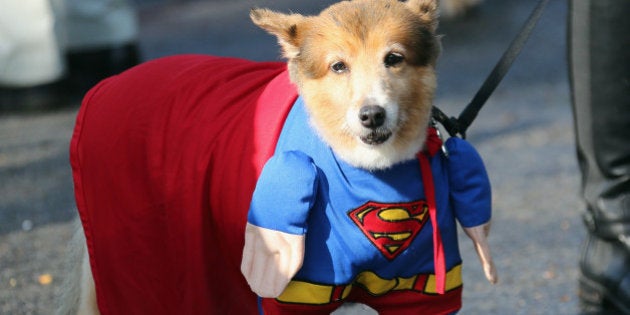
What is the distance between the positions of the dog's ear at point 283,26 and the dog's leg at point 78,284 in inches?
39.8

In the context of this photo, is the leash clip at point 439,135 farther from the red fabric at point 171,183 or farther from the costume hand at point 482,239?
the red fabric at point 171,183

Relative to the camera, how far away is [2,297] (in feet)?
14.0

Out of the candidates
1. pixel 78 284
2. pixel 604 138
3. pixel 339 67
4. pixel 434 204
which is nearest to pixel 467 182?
pixel 434 204

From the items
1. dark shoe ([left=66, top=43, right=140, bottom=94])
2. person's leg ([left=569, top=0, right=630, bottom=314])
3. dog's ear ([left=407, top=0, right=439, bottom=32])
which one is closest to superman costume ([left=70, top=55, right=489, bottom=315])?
dog's ear ([left=407, top=0, right=439, bottom=32])

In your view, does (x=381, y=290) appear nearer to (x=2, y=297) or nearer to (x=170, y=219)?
(x=170, y=219)

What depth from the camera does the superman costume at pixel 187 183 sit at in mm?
2887

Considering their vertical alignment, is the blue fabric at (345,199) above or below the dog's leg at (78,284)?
above

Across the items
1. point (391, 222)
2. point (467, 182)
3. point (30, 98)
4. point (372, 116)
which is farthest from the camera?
point (30, 98)

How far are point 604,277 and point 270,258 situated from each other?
1576 mm

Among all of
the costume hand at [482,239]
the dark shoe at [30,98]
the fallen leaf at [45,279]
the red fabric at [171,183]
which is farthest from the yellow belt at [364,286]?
the dark shoe at [30,98]

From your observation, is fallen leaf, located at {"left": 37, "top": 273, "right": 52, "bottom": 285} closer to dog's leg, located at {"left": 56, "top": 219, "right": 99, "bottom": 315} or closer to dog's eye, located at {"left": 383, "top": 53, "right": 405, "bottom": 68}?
dog's leg, located at {"left": 56, "top": 219, "right": 99, "bottom": 315}

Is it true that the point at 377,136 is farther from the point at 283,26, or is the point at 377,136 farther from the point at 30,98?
the point at 30,98

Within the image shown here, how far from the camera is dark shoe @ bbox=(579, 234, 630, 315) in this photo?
3676mm

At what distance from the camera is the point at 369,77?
270 centimetres
